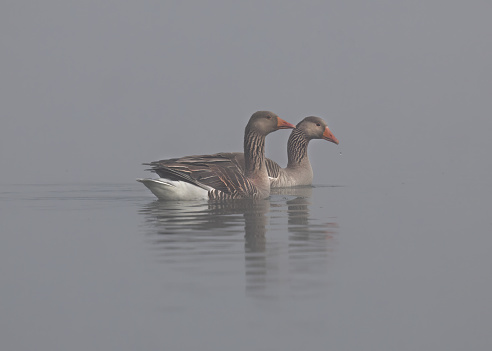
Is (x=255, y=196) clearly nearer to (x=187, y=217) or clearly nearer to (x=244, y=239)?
(x=187, y=217)

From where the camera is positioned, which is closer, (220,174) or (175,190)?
(175,190)

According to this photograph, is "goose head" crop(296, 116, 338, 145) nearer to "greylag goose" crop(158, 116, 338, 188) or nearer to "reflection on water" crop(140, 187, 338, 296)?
"greylag goose" crop(158, 116, 338, 188)

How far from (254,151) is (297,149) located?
4.74 meters

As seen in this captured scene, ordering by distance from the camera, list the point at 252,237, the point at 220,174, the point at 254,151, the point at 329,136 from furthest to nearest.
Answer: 1. the point at 329,136
2. the point at 254,151
3. the point at 220,174
4. the point at 252,237

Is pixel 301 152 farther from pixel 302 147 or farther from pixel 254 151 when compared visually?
pixel 254 151

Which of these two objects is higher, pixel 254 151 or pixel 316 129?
pixel 316 129

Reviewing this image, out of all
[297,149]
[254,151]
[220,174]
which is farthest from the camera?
[297,149]

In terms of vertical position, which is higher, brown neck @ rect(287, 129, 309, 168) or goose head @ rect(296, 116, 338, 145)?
goose head @ rect(296, 116, 338, 145)

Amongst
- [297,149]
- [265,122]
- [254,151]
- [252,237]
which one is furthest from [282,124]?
[252,237]

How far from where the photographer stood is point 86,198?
1569 centimetres

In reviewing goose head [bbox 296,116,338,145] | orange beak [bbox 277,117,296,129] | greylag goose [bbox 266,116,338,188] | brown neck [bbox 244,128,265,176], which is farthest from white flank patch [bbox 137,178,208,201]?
goose head [bbox 296,116,338,145]

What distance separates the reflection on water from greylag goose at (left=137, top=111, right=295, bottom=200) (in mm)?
250

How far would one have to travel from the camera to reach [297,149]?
1997 cm

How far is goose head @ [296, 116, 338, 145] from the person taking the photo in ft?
65.2
